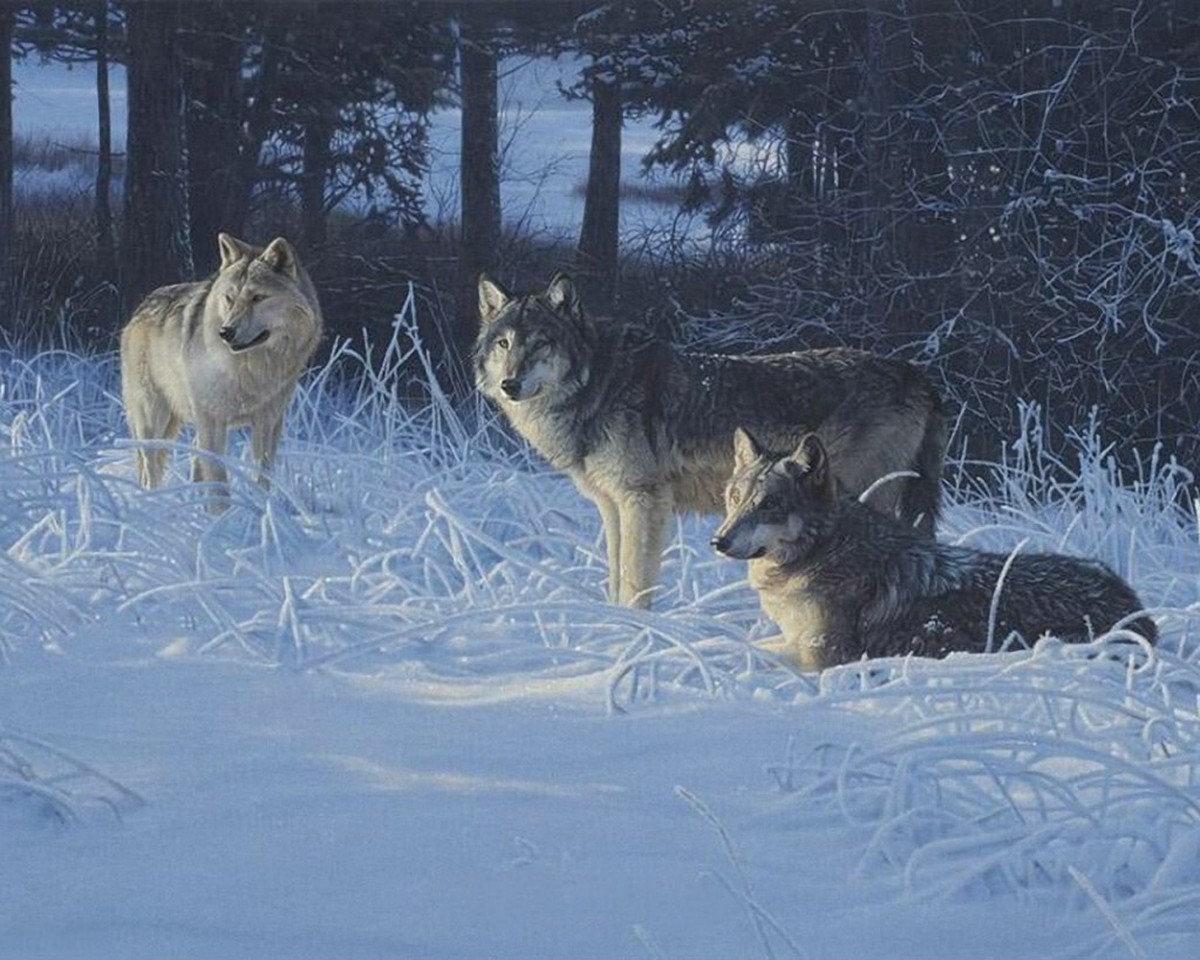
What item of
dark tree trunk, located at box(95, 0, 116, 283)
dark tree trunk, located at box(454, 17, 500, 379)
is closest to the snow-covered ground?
dark tree trunk, located at box(454, 17, 500, 379)

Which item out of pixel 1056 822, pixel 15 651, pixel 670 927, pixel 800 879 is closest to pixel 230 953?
pixel 670 927

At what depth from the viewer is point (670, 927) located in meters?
3.39

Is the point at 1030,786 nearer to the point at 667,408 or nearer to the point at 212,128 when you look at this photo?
the point at 667,408

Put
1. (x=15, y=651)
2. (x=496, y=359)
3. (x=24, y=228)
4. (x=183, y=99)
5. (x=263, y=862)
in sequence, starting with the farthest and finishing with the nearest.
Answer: (x=24, y=228) < (x=183, y=99) < (x=496, y=359) < (x=15, y=651) < (x=263, y=862)

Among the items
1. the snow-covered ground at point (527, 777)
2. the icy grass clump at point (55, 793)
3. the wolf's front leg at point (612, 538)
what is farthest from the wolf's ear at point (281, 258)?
the icy grass clump at point (55, 793)

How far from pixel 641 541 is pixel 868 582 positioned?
1.19 m

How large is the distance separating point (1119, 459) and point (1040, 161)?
199 centimetres

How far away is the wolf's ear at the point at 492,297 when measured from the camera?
7.04 metres

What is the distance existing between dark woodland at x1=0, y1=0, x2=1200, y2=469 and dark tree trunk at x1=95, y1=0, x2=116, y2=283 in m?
0.02

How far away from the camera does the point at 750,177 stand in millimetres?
12477

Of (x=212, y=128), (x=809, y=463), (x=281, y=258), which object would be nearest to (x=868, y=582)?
(x=809, y=463)

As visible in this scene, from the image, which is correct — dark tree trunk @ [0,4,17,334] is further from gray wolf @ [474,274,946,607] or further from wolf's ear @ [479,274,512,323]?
gray wolf @ [474,274,946,607]

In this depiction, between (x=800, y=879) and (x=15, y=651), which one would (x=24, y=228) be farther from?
(x=800, y=879)

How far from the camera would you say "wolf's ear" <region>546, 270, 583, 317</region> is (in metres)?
6.93
